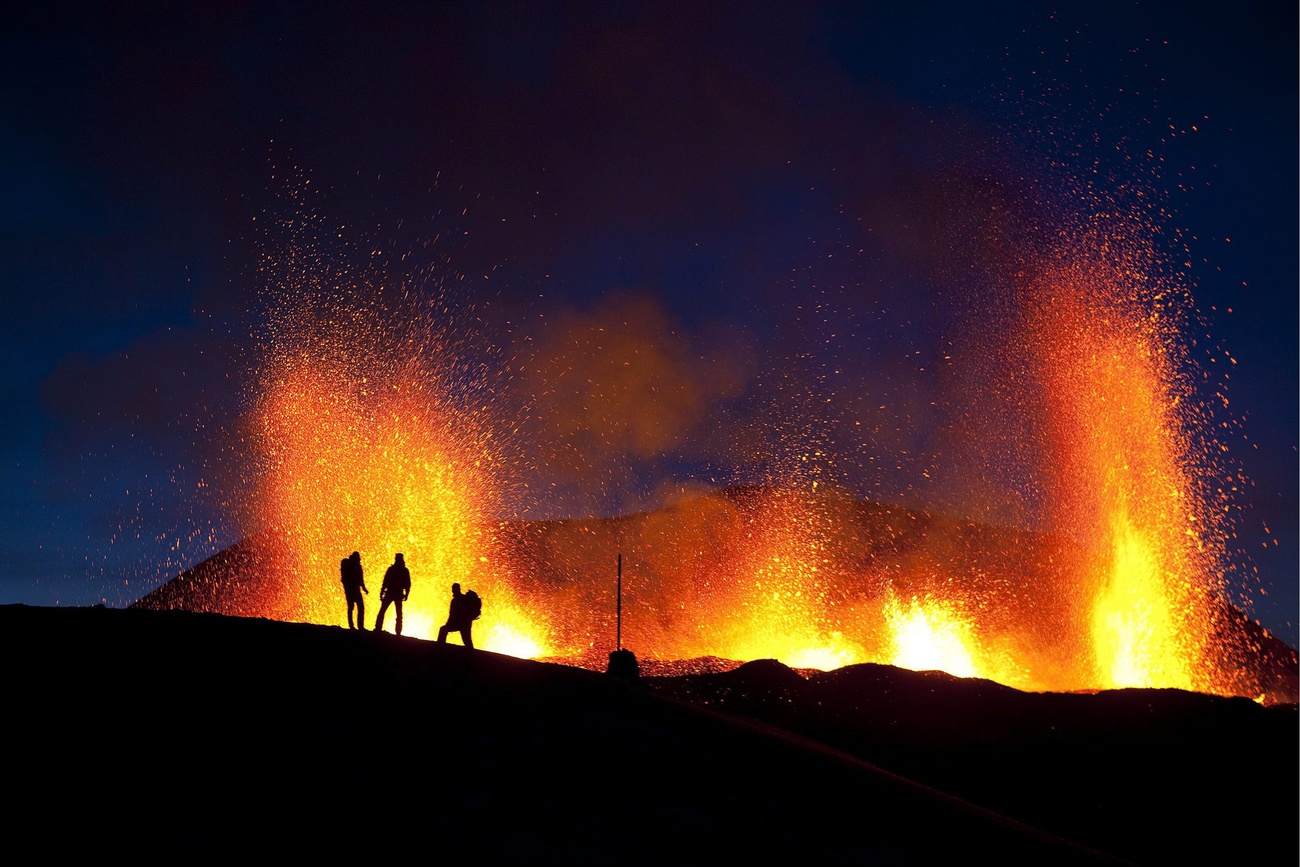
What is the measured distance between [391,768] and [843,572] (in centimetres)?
8219

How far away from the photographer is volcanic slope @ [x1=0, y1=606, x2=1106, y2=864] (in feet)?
22.1

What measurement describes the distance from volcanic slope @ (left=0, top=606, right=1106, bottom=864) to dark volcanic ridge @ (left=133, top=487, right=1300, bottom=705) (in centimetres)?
5138

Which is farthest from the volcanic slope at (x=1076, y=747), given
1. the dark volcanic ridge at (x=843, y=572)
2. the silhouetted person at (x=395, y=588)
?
the dark volcanic ridge at (x=843, y=572)

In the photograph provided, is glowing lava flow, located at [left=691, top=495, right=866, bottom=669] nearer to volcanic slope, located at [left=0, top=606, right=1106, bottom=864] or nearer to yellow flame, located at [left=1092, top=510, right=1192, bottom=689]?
yellow flame, located at [left=1092, top=510, right=1192, bottom=689]

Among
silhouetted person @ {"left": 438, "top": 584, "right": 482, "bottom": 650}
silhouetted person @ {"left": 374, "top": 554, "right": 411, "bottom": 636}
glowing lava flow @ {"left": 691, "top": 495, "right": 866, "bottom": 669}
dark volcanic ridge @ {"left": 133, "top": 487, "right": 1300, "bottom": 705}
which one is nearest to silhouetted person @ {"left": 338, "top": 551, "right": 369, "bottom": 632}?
silhouetted person @ {"left": 374, "top": 554, "right": 411, "bottom": 636}

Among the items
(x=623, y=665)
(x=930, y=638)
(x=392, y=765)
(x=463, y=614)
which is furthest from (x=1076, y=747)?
(x=930, y=638)

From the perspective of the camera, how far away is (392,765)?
26.5 feet

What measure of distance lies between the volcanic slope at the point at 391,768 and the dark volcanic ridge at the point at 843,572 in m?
51.4

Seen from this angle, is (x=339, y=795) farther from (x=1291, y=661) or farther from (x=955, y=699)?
(x=1291, y=661)

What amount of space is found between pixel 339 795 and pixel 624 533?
295 ft

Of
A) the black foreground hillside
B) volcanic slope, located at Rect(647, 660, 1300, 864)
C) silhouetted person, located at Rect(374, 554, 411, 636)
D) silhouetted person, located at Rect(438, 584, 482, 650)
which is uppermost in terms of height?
silhouetted person, located at Rect(374, 554, 411, 636)

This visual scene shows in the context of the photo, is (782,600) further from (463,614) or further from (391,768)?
(391,768)

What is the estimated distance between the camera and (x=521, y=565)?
8469 centimetres

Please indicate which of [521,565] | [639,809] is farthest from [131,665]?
[521,565]
